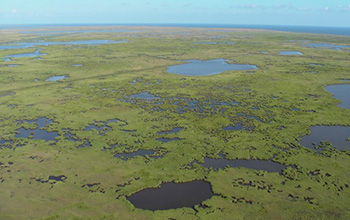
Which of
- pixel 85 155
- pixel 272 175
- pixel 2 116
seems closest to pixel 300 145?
pixel 272 175

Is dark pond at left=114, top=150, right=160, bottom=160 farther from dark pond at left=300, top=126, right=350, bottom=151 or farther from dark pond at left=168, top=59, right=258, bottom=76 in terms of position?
dark pond at left=168, top=59, right=258, bottom=76

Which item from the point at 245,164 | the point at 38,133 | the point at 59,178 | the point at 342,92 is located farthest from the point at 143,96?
the point at 342,92

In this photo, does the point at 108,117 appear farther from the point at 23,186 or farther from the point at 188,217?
the point at 188,217

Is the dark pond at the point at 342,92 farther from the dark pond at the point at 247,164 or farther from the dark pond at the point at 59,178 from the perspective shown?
the dark pond at the point at 59,178

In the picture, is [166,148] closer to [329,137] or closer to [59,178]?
[59,178]

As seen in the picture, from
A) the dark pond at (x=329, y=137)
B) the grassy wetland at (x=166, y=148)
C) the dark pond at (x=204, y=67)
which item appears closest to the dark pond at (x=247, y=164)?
the grassy wetland at (x=166, y=148)
